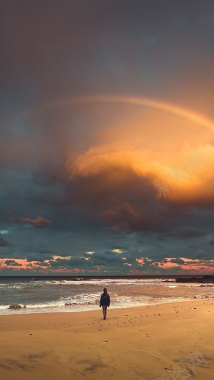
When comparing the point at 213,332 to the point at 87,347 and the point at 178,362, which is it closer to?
the point at 178,362

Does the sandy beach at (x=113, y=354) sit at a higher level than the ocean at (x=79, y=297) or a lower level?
lower

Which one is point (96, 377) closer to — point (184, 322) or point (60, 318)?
point (184, 322)

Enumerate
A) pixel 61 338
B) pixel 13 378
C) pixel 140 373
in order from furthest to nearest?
pixel 61 338
pixel 140 373
pixel 13 378

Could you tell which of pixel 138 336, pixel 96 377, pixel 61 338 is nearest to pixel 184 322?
pixel 138 336

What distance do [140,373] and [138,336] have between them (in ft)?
16.4

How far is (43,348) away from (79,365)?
2359mm

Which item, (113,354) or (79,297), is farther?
(79,297)

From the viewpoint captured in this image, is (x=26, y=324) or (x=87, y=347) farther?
(x=26, y=324)

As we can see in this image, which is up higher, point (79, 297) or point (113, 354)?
point (79, 297)

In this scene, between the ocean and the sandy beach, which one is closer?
the sandy beach

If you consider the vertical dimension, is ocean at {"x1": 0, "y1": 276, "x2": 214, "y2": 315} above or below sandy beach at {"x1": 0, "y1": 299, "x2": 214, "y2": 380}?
above

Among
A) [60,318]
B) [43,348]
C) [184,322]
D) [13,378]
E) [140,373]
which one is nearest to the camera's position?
[13,378]

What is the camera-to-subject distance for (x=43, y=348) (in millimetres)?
10430

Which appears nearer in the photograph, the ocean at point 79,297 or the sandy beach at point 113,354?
the sandy beach at point 113,354
